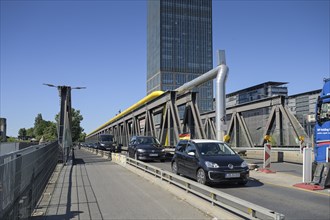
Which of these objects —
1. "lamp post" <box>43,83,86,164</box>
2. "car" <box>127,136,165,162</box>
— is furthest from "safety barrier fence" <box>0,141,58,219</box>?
"lamp post" <box>43,83,86,164</box>

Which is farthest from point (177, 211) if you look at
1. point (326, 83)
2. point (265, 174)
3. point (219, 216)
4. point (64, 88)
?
point (64, 88)

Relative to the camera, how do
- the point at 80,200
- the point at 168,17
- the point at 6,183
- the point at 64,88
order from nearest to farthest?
the point at 6,183
the point at 80,200
the point at 64,88
the point at 168,17

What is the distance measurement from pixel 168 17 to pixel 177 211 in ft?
449

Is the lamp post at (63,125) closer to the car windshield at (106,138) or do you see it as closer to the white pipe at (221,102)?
the white pipe at (221,102)

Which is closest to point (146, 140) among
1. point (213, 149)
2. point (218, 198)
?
point (213, 149)

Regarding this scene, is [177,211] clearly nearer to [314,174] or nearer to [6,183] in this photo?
[6,183]

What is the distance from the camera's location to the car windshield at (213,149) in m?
12.6

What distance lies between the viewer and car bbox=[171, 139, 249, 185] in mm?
11344

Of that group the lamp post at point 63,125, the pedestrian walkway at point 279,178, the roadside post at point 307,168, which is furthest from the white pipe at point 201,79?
the roadside post at point 307,168

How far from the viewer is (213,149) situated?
42.2 ft

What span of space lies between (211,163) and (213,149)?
1.38 metres

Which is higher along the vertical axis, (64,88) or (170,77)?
(170,77)

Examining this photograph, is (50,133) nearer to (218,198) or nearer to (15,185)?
(218,198)

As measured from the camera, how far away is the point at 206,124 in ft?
150
